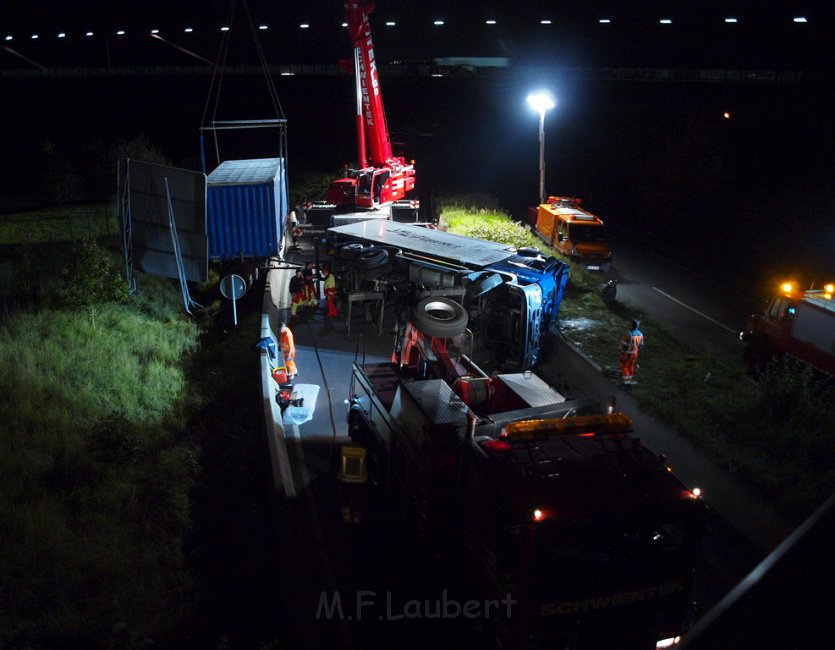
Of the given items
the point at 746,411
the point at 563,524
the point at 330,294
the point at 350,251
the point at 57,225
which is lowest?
the point at 746,411

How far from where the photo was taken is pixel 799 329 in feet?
37.5

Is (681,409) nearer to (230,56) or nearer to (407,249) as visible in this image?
(407,249)

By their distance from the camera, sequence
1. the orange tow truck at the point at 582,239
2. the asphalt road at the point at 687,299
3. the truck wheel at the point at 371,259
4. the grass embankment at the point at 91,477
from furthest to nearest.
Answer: the orange tow truck at the point at 582,239 < the asphalt road at the point at 687,299 < the truck wheel at the point at 371,259 < the grass embankment at the point at 91,477

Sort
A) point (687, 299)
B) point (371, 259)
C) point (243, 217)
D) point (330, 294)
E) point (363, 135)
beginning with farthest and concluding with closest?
1. point (363, 135)
2. point (687, 299)
3. point (243, 217)
4. point (330, 294)
5. point (371, 259)

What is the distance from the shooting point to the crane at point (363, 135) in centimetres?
2202

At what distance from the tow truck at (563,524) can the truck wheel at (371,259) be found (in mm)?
8099

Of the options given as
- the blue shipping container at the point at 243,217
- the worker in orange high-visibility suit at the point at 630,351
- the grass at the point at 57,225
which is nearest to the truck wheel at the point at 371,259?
the blue shipping container at the point at 243,217

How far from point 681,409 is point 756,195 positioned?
857 inches

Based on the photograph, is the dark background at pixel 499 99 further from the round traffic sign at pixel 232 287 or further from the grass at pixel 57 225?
the round traffic sign at pixel 232 287

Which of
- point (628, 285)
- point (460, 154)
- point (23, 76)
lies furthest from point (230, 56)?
point (628, 285)

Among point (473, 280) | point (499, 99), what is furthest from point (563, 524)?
point (499, 99)

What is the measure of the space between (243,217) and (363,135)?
9701 millimetres
